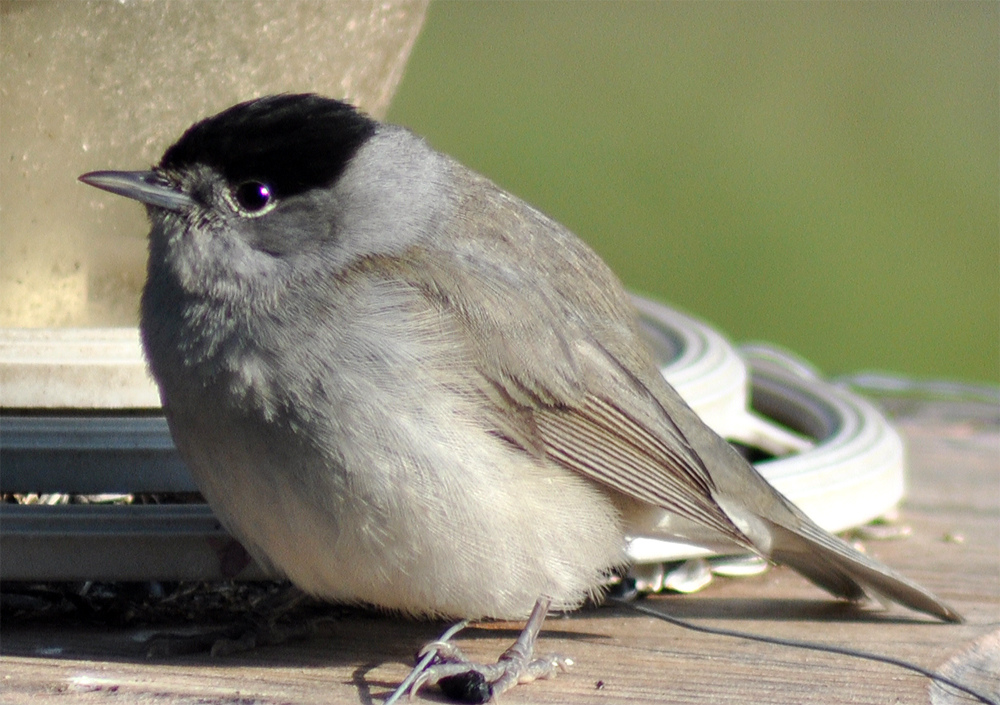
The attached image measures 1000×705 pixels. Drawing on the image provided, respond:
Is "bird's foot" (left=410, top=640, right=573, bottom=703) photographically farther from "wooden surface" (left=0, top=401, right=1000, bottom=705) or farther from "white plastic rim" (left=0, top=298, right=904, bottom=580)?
"white plastic rim" (left=0, top=298, right=904, bottom=580)

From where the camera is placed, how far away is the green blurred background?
41.9 feet

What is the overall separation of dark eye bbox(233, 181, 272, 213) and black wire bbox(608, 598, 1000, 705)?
5.34ft

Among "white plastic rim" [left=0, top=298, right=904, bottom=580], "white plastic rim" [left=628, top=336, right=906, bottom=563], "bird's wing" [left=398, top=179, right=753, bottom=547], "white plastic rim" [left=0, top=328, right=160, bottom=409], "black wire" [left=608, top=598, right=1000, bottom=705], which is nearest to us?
"black wire" [left=608, top=598, right=1000, bottom=705]

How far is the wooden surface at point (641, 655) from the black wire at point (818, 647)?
0.11 ft

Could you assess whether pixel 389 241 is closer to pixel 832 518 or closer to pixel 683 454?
pixel 683 454

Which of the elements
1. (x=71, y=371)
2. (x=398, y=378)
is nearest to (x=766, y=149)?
(x=71, y=371)

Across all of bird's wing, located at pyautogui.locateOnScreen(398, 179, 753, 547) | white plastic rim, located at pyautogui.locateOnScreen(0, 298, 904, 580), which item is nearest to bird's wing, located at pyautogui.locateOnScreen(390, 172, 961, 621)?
bird's wing, located at pyautogui.locateOnScreen(398, 179, 753, 547)

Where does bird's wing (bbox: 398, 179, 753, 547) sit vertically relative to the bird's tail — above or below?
above

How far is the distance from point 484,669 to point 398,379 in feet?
2.53

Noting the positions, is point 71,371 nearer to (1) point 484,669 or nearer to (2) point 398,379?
(2) point 398,379

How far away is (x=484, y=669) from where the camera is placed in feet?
11.1

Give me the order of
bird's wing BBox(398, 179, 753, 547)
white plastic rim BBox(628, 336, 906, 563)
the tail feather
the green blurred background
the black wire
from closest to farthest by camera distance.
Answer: the black wire → bird's wing BBox(398, 179, 753, 547) → the tail feather → white plastic rim BBox(628, 336, 906, 563) → the green blurred background

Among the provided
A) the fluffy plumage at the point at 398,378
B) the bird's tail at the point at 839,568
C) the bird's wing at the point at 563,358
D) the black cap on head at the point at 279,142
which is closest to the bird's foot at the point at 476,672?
the fluffy plumage at the point at 398,378

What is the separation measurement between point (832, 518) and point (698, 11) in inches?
720
